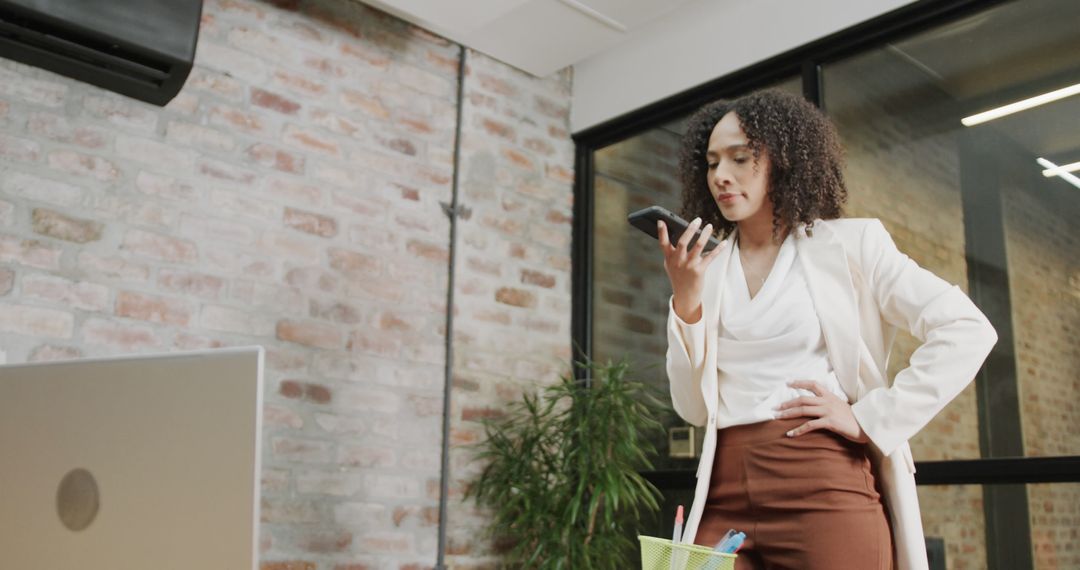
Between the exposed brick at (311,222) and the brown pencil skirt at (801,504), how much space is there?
1895 millimetres

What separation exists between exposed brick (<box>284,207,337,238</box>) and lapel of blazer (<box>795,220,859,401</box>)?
184 cm

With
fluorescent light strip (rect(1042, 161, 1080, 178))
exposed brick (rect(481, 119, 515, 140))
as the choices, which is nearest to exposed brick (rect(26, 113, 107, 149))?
exposed brick (rect(481, 119, 515, 140))

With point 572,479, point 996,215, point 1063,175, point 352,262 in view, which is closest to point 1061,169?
point 1063,175

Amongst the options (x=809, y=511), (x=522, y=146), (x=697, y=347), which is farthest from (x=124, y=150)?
(x=809, y=511)

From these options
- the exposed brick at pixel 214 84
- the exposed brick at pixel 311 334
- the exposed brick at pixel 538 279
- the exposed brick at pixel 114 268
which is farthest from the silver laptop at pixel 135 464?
the exposed brick at pixel 538 279

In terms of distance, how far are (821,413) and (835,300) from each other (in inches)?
8.6

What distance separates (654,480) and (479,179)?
1277 mm

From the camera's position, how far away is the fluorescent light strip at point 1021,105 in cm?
266

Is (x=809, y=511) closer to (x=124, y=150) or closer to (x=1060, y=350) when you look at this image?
(x=1060, y=350)

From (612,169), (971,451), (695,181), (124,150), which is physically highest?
(612,169)

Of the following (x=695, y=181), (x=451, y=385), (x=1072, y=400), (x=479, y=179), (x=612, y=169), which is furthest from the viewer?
(x=612, y=169)

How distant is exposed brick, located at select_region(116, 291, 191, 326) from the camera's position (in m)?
2.71

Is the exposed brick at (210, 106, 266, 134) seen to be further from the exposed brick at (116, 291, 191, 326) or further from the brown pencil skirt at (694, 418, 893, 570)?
the brown pencil skirt at (694, 418, 893, 570)

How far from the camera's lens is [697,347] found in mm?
1683
